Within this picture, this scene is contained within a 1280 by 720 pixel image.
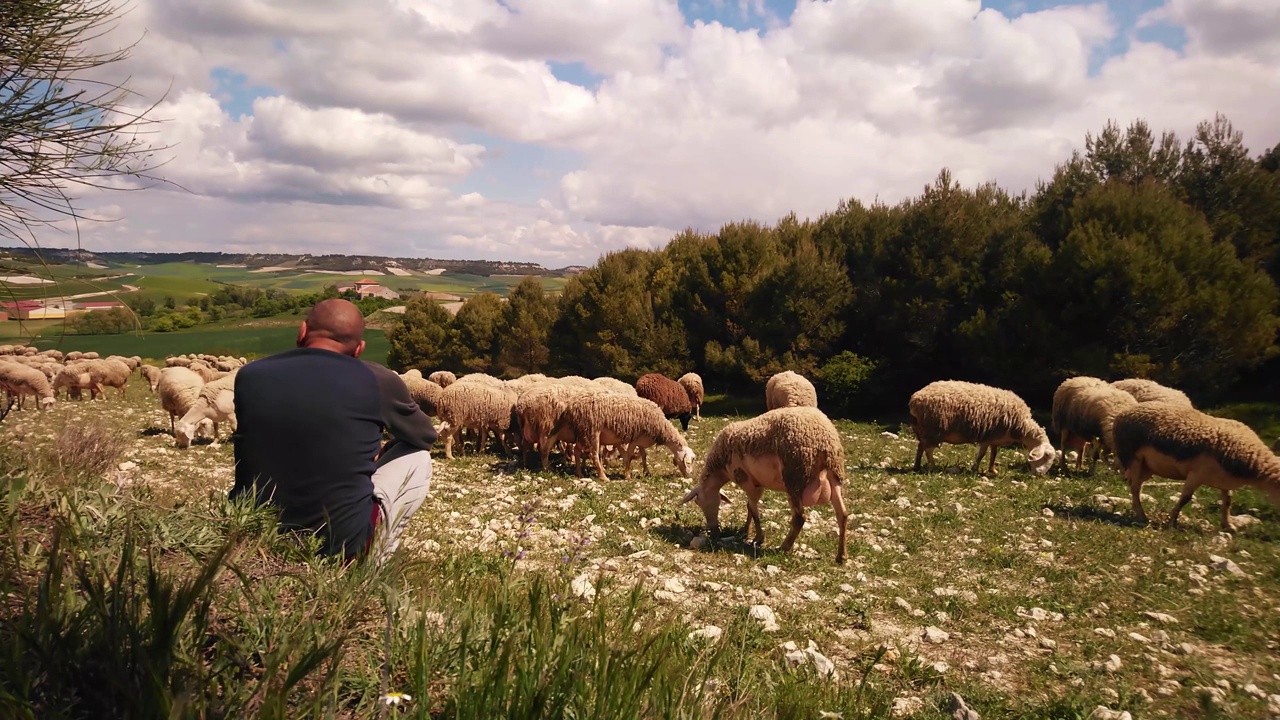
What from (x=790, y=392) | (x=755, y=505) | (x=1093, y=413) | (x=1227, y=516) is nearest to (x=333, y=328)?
(x=755, y=505)

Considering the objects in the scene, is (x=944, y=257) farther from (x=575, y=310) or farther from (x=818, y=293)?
(x=575, y=310)

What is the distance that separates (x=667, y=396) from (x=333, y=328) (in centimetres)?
1876

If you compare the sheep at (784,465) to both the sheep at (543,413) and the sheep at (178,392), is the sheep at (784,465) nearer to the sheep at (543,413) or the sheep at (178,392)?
the sheep at (543,413)

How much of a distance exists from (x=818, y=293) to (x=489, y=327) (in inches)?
1238

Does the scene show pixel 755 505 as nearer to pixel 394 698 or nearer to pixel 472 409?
pixel 394 698

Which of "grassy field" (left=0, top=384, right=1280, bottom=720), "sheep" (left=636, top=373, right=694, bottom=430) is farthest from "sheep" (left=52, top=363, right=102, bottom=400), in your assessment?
"sheep" (left=636, top=373, right=694, bottom=430)

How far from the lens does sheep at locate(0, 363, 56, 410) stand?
21.6m

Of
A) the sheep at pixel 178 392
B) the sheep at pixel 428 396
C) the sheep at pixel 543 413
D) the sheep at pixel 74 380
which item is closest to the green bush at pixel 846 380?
the sheep at pixel 543 413

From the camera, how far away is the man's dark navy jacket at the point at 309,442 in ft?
11.9

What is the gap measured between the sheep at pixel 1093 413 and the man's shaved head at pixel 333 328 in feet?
46.6

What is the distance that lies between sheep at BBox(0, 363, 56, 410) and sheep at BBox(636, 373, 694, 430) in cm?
1978

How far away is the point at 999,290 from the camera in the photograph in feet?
88.7

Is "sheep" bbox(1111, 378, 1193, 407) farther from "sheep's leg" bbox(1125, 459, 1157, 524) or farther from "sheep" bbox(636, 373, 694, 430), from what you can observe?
"sheep" bbox(636, 373, 694, 430)

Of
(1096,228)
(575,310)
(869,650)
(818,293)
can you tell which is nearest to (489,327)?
(575,310)
